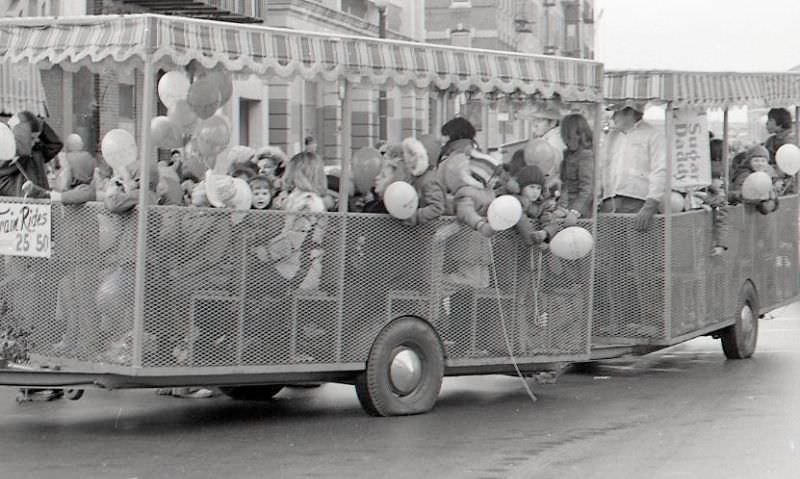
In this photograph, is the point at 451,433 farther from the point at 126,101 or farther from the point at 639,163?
the point at 126,101

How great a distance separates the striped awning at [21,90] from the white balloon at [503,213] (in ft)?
11.1

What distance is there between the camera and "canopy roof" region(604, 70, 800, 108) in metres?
14.2

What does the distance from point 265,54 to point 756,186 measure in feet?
22.3

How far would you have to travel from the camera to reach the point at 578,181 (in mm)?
13508

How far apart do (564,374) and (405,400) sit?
3597 mm

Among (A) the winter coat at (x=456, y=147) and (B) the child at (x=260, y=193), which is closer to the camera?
(B) the child at (x=260, y=193)

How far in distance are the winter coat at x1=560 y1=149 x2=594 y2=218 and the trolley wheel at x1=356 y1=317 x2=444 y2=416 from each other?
193 cm

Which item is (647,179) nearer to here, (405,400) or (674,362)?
(674,362)

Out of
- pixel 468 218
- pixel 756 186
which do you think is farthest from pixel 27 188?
pixel 756 186

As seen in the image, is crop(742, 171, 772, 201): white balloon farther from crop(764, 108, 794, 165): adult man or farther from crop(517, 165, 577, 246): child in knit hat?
crop(517, 165, 577, 246): child in knit hat

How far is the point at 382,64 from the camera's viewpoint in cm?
1132

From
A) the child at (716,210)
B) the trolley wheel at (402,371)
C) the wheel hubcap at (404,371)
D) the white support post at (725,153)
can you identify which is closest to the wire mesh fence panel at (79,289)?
the trolley wheel at (402,371)

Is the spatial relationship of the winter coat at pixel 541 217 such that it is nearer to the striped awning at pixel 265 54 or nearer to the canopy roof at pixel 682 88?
the striped awning at pixel 265 54

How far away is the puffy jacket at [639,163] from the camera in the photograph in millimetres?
14281
